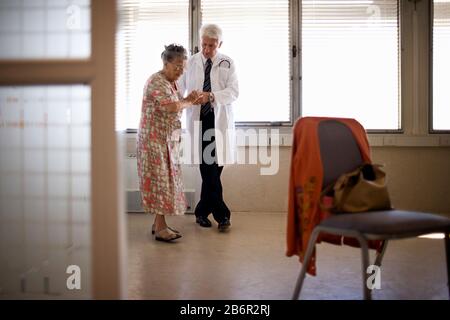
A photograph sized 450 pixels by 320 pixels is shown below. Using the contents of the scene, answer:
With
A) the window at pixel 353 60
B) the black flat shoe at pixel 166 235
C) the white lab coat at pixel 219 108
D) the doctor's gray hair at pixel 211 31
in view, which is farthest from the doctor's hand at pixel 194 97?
the window at pixel 353 60

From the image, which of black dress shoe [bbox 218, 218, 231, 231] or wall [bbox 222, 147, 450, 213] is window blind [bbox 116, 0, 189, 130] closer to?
wall [bbox 222, 147, 450, 213]

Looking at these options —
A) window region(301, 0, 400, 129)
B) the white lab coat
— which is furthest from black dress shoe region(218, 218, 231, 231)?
window region(301, 0, 400, 129)

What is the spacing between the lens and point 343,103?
4.53 metres

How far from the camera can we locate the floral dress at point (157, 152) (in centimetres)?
301

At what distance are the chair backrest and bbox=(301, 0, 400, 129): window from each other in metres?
2.59

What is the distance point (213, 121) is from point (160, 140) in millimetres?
691

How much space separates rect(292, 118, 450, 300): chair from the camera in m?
1.56

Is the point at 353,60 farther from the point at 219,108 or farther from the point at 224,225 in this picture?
the point at 224,225

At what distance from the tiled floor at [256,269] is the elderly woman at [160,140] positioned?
1.05ft

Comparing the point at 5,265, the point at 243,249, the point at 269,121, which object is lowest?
the point at 243,249

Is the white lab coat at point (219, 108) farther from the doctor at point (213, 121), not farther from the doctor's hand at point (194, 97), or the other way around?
the doctor's hand at point (194, 97)

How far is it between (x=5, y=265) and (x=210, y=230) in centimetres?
190
